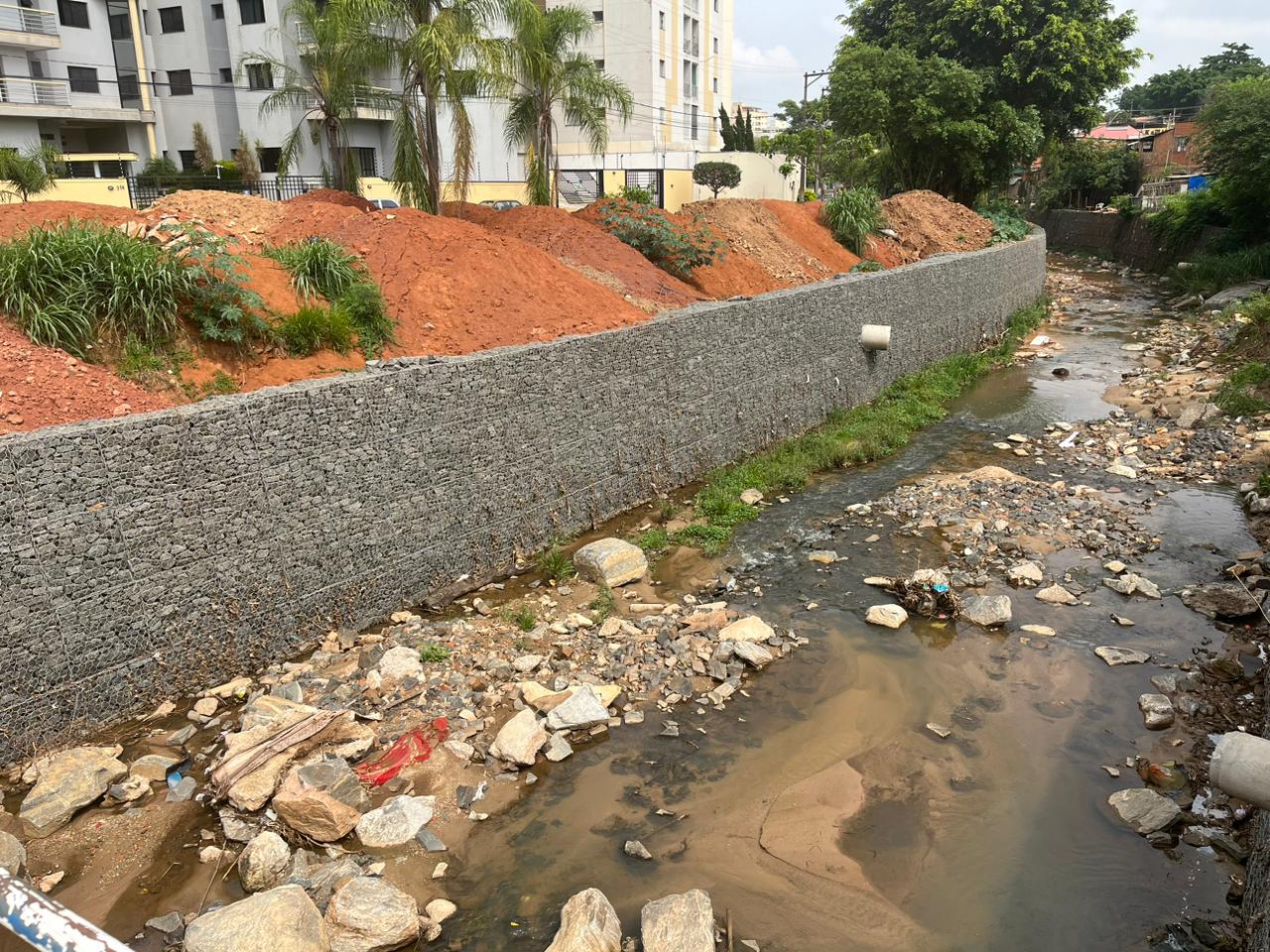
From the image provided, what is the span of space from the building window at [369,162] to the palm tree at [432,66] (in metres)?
16.5

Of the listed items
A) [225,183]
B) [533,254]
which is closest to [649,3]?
[225,183]

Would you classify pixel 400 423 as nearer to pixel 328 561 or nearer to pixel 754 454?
pixel 328 561

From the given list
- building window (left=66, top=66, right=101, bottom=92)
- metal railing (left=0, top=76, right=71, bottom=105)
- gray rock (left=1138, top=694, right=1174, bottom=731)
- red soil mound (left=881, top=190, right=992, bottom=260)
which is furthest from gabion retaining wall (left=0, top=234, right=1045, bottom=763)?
building window (left=66, top=66, right=101, bottom=92)

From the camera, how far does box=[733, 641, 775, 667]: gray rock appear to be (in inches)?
269

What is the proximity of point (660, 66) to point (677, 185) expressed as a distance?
881cm

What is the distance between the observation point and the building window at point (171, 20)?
27438 millimetres

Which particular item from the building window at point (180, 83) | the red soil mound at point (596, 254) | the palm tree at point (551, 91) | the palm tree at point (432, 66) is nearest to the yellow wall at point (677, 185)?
the building window at point (180, 83)

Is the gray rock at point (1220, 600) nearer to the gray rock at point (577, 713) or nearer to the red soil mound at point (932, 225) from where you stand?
the gray rock at point (577, 713)

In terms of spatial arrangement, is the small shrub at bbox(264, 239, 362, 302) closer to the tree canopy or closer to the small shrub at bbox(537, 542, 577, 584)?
the small shrub at bbox(537, 542, 577, 584)

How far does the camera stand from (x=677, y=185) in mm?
32844

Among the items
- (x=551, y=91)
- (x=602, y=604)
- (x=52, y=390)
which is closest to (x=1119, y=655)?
(x=602, y=604)

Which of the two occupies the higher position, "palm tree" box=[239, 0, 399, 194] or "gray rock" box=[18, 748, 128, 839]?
"palm tree" box=[239, 0, 399, 194]

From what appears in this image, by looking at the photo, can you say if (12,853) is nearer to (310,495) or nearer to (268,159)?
(310,495)

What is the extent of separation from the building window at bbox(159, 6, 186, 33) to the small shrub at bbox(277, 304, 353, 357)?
1012 inches
